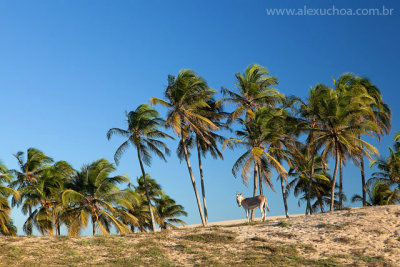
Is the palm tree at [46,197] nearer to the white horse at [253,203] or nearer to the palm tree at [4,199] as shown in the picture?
the palm tree at [4,199]

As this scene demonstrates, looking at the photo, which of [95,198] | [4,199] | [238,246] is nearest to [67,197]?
[95,198]

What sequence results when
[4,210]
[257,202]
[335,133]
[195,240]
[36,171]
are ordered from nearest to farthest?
[195,240], [257,202], [335,133], [4,210], [36,171]

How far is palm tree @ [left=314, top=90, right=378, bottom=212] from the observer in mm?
35719

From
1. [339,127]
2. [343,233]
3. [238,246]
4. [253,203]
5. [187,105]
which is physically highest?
[187,105]

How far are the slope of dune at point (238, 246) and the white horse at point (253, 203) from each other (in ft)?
14.3

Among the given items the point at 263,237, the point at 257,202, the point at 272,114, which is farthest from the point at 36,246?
the point at 272,114

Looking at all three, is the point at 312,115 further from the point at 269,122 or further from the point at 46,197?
the point at 46,197

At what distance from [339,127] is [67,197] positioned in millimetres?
24014

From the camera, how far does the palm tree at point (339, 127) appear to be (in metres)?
35.7

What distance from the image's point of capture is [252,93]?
4081 centimetres

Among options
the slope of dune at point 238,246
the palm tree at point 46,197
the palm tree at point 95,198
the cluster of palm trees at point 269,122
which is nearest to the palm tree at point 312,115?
the cluster of palm trees at point 269,122

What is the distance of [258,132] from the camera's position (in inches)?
1446

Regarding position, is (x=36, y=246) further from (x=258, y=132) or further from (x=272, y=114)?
(x=272, y=114)

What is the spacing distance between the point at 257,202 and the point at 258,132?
6.93 metres
